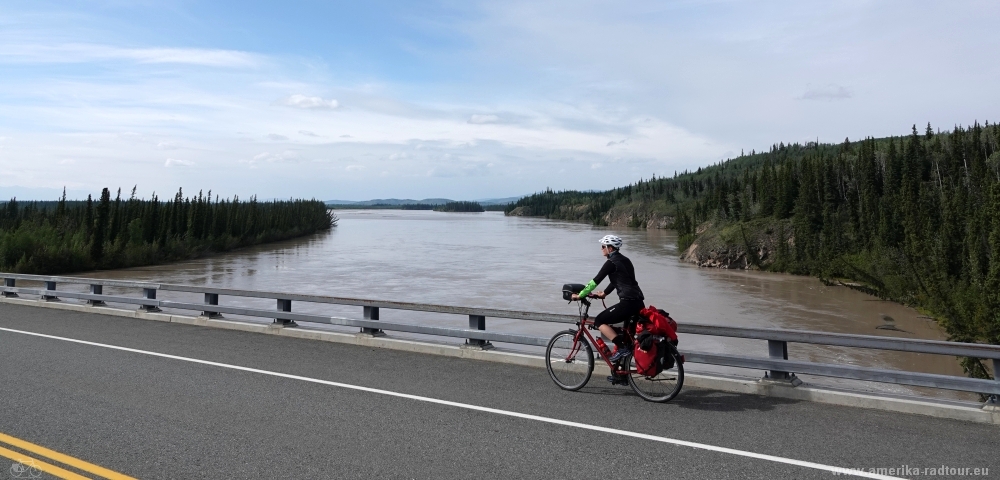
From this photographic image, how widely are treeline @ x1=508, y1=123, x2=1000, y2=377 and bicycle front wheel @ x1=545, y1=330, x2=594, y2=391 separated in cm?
923

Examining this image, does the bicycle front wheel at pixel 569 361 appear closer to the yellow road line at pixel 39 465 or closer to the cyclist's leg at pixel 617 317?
the cyclist's leg at pixel 617 317

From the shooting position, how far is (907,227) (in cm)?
4516

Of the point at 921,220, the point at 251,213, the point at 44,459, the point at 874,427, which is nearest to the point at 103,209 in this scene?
the point at 251,213

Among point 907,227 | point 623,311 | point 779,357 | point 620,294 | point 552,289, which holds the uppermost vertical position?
point 907,227

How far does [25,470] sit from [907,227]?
5112cm

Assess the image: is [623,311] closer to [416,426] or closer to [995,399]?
[416,426]

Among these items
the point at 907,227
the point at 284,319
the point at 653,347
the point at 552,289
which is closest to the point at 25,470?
the point at 653,347

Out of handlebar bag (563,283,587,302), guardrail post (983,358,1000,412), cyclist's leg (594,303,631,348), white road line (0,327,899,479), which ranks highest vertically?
handlebar bag (563,283,587,302)

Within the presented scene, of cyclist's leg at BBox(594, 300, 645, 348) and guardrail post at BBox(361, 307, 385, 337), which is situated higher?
cyclist's leg at BBox(594, 300, 645, 348)

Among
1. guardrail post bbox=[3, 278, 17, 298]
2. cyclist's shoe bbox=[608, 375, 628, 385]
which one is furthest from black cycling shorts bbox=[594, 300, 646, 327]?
guardrail post bbox=[3, 278, 17, 298]

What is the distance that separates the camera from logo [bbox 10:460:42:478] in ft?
16.9

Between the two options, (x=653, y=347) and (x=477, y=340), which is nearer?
(x=653, y=347)

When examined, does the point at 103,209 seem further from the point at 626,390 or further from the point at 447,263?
the point at 626,390

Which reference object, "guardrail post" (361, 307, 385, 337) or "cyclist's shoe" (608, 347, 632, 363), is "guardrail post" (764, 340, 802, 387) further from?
"guardrail post" (361, 307, 385, 337)
